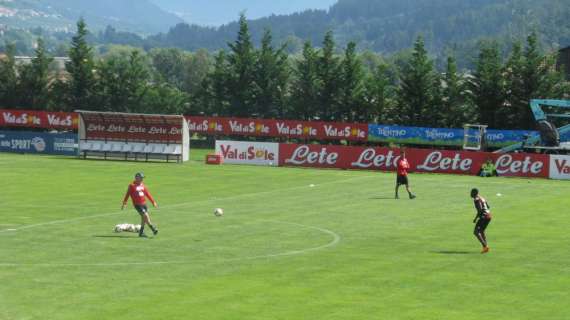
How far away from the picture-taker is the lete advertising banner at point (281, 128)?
295 feet

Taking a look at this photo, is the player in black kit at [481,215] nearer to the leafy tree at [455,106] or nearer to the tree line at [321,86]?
the tree line at [321,86]

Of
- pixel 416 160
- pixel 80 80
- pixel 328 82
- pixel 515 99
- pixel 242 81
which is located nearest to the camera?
pixel 416 160

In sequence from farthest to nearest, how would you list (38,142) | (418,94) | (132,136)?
(418,94) → (38,142) → (132,136)

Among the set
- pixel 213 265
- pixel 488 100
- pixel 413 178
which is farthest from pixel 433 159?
pixel 213 265

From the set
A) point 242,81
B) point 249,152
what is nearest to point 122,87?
point 242,81

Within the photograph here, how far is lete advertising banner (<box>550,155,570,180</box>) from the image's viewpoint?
69938mm

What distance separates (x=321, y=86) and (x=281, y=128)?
63.1 feet

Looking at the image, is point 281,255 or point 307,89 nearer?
point 281,255

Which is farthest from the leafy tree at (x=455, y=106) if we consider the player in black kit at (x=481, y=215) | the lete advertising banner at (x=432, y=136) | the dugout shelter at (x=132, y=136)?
the player in black kit at (x=481, y=215)

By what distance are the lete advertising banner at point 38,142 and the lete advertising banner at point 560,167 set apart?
1586 inches

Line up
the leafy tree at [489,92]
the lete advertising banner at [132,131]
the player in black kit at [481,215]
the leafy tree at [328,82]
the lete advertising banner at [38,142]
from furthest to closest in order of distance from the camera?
the leafy tree at [328,82] → the leafy tree at [489,92] → the lete advertising banner at [38,142] → the lete advertising banner at [132,131] → the player in black kit at [481,215]

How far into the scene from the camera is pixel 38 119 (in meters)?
98.2

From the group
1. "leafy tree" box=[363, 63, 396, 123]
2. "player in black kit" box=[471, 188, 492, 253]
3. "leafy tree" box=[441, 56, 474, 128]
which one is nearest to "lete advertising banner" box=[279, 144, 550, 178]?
"leafy tree" box=[441, 56, 474, 128]

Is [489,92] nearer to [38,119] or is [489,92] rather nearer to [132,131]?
[132,131]
